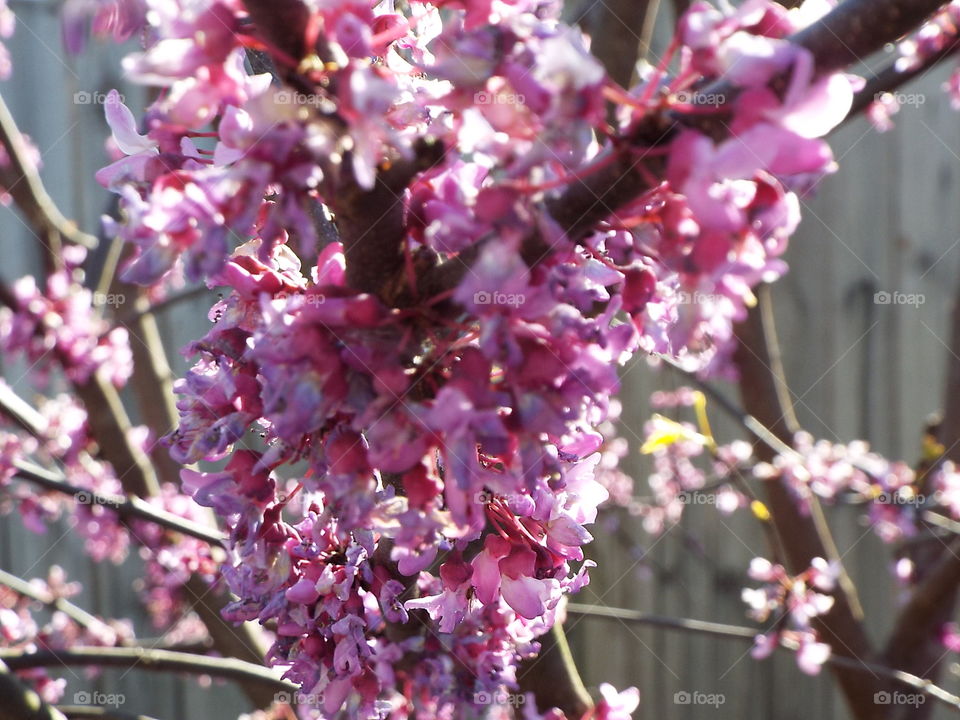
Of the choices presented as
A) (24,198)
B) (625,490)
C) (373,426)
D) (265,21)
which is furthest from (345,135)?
(625,490)

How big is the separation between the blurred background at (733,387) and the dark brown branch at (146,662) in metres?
1.44

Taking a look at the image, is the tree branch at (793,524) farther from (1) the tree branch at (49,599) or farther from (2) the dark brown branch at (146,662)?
(1) the tree branch at (49,599)

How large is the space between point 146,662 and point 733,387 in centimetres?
218

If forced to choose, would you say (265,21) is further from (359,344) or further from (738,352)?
(738,352)

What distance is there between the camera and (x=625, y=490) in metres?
3.19

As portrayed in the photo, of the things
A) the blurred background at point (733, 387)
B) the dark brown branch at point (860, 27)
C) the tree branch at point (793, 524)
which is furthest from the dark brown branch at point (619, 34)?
the blurred background at point (733, 387)

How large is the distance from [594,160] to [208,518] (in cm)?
184

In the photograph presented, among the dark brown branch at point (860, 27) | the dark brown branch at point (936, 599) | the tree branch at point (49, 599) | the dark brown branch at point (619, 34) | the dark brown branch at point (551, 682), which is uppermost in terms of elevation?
the dark brown branch at point (860, 27)

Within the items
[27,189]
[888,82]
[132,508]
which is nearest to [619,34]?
[888,82]

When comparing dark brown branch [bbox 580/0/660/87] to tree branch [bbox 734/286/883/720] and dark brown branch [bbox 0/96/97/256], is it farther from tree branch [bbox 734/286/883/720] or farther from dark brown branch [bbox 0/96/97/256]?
dark brown branch [bbox 0/96/97/256]

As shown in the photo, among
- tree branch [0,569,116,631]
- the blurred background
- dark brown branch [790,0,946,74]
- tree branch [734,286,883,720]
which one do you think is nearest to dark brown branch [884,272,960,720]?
tree branch [734,286,883,720]

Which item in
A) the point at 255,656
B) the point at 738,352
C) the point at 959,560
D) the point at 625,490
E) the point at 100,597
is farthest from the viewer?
the point at 625,490

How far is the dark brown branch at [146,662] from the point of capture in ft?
4.25

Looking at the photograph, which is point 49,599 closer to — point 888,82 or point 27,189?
point 27,189
